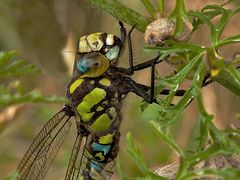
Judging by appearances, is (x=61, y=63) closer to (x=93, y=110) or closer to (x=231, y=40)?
(x=93, y=110)

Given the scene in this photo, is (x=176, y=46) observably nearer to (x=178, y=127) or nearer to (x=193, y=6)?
(x=193, y=6)

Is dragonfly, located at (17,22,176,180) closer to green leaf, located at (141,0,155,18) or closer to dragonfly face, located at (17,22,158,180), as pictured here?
dragonfly face, located at (17,22,158,180)

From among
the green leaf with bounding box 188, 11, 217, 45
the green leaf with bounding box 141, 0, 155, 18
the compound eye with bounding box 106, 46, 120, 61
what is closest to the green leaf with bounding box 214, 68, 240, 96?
the green leaf with bounding box 188, 11, 217, 45

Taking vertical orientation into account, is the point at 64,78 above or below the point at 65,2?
below

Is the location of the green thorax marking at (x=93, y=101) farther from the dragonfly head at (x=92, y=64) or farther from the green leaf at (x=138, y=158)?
the green leaf at (x=138, y=158)

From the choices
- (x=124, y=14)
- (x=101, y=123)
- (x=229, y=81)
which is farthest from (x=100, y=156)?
(x=229, y=81)

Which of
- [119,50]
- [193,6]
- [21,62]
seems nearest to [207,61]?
[119,50]
